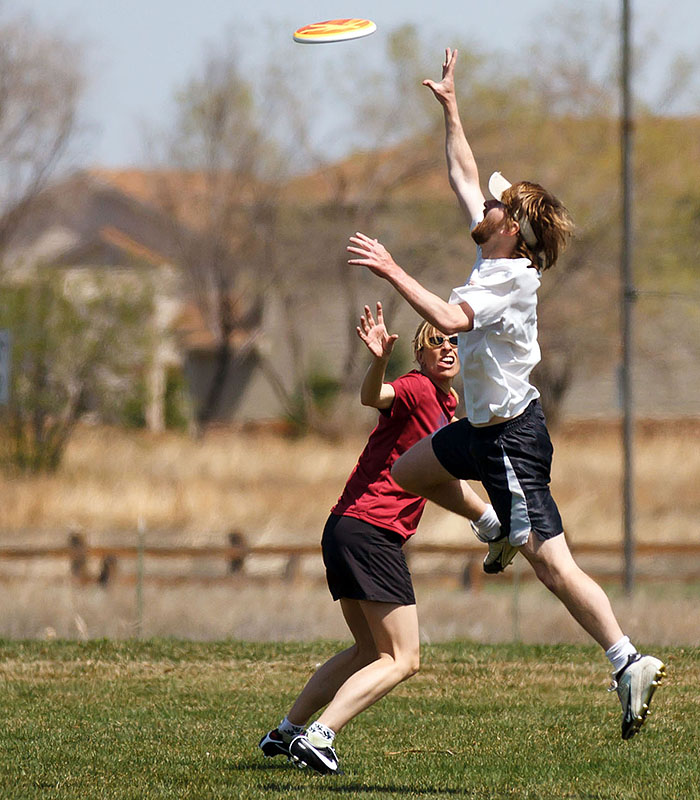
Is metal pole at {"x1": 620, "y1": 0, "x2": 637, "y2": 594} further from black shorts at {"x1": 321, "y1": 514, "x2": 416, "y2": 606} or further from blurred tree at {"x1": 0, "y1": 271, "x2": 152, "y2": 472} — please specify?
black shorts at {"x1": 321, "y1": 514, "x2": 416, "y2": 606}

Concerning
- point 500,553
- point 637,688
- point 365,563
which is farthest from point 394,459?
Result: point 637,688

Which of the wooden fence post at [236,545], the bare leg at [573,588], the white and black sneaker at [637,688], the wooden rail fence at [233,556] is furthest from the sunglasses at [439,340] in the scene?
the wooden fence post at [236,545]

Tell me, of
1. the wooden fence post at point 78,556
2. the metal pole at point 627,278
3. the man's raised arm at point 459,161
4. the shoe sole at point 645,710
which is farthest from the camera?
the metal pole at point 627,278

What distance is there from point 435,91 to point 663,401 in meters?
46.0

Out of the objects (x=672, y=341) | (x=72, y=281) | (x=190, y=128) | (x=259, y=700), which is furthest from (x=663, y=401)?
(x=259, y=700)

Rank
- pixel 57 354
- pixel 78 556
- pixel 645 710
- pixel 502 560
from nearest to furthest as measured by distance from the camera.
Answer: pixel 645 710
pixel 502 560
pixel 78 556
pixel 57 354

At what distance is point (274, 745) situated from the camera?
624 centimetres

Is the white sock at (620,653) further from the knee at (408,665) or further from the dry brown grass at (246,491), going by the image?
the dry brown grass at (246,491)

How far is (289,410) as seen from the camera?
46.7 m

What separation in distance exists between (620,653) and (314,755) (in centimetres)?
130

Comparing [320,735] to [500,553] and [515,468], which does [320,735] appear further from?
[515,468]

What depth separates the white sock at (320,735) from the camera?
5.84 metres

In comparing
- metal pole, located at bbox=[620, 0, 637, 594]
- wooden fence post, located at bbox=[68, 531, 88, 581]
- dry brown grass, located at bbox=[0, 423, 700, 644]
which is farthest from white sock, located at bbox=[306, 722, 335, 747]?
metal pole, located at bbox=[620, 0, 637, 594]

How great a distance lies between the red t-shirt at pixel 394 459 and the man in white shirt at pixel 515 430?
271 mm
